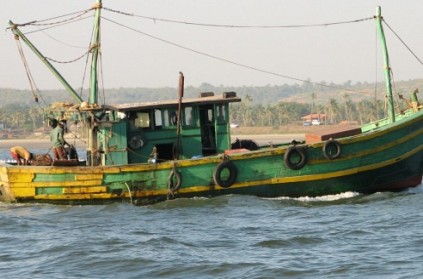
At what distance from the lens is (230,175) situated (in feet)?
63.5

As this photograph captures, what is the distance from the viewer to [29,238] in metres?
16.5

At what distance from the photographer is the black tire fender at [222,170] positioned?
19250mm

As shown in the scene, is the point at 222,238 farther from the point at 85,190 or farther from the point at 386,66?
the point at 386,66

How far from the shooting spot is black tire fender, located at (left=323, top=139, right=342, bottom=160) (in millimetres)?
19281

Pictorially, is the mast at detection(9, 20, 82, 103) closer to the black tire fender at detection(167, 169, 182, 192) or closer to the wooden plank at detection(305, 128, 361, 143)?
the black tire fender at detection(167, 169, 182, 192)

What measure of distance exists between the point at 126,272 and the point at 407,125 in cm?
892

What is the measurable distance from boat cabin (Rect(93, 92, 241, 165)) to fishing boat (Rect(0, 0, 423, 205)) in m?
0.02

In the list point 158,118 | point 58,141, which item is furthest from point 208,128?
point 58,141

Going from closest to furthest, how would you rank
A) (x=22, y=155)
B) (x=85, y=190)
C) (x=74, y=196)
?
1. (x=85, y=190)
2. (x=74, y=196)
3. (x=22, y=155)

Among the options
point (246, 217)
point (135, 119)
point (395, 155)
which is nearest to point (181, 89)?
point (135, 119)

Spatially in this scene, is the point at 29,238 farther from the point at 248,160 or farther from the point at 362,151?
the point at 362,151

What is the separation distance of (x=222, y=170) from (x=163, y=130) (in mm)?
2138

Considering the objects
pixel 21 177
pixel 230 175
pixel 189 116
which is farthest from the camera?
pixel 189 116

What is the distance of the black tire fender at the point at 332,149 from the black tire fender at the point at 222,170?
6.65ft
